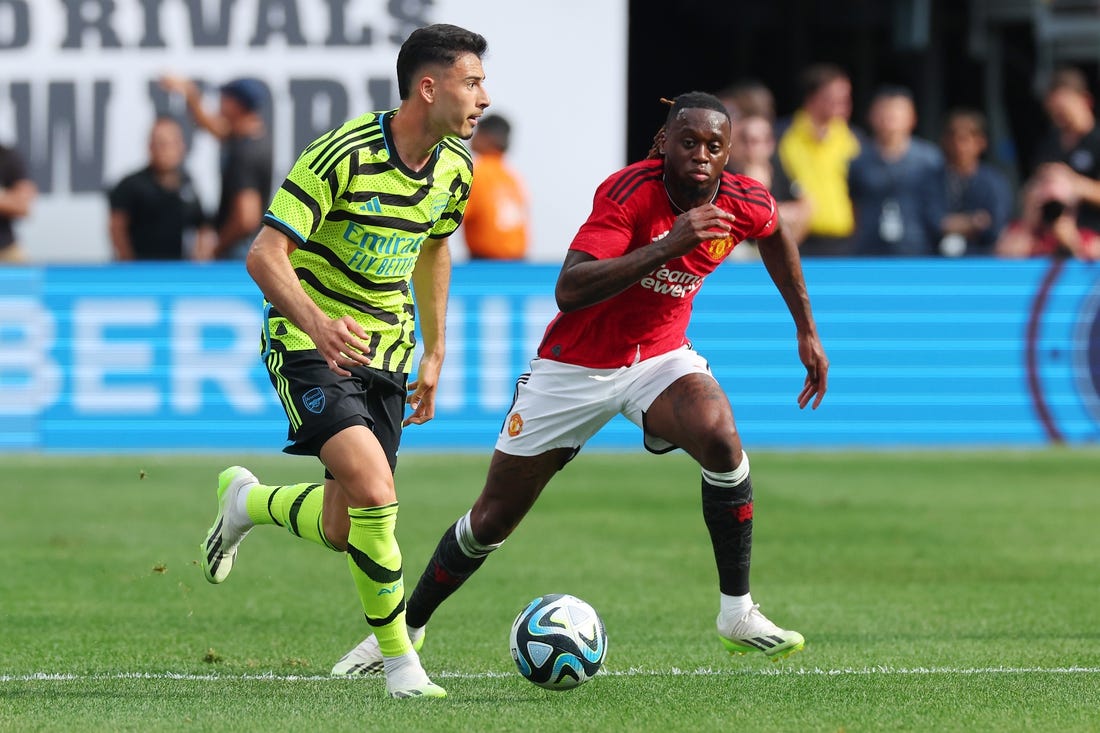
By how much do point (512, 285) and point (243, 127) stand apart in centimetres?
261

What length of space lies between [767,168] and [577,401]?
8532 mm

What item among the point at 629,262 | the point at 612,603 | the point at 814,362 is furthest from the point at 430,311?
the point at 612,603

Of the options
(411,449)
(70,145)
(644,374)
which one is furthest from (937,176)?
(644,374)

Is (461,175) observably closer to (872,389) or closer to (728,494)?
(728,494)

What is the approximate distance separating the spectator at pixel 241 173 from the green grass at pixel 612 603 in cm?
207

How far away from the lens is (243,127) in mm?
14969

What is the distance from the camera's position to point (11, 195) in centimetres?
1545

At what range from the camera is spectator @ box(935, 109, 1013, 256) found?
53.3 feet

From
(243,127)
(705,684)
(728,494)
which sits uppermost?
(243,127)

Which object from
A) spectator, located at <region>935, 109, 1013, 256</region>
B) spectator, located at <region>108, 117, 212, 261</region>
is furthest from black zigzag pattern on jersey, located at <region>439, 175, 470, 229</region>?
spectator, located at <region>935, 109, 1013, 256</region>

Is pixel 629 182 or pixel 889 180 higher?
pixel 629 182

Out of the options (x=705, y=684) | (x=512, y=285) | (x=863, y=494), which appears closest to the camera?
(x=705, y=684)

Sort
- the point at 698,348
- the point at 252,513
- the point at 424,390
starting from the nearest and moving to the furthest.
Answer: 1. the point at 424,390
2. the point at 252,513
3. the point at 698,348

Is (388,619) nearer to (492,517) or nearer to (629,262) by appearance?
(492,517)
